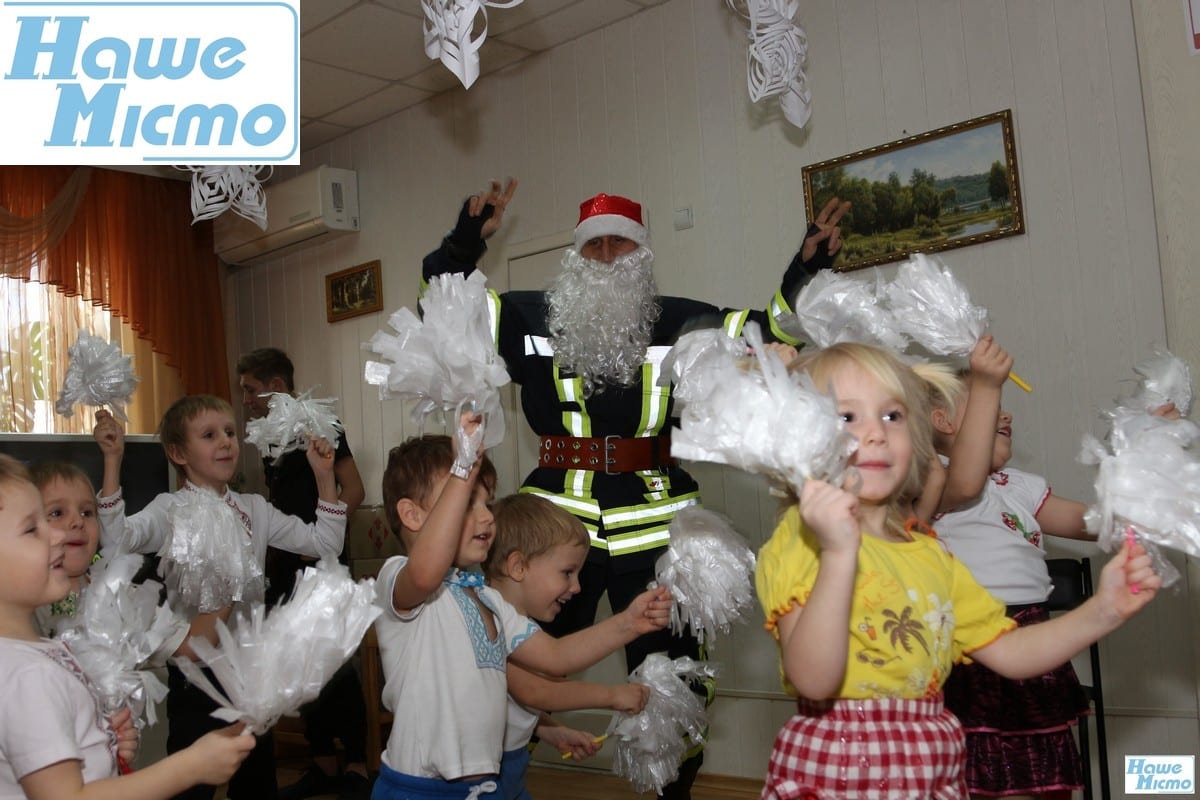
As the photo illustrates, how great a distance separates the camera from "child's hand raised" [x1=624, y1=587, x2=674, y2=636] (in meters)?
2.02

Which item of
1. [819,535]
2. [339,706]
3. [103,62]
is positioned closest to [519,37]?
[103,62]

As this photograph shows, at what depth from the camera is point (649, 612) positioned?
202cm

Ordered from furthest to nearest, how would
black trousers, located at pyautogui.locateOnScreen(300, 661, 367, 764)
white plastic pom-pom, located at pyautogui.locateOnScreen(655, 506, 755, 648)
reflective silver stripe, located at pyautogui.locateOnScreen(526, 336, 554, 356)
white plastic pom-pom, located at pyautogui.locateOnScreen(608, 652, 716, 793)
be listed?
black trousers, located at pyautogui.locateOnScreen(300, 661, 367, 764) < reflective silver stripe, located at pyautogui.locateOnScreen(526, 336, 554, 356) < white plastic pom-pom, located at pyautogui.locateOnScreen(608, 652, 716, 793) < white plastic pom-pom, located at pyautogui.locateOnScreen(655, 506, 755, 648)

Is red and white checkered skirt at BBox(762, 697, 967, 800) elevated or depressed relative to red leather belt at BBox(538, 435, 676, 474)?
depressed

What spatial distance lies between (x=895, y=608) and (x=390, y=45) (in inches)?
161

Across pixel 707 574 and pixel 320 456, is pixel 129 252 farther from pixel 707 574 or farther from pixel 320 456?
pixel 707 574

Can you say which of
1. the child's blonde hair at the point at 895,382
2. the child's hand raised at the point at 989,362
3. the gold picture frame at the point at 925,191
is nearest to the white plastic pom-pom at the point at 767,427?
the child's blonde hair at the point at 895,382

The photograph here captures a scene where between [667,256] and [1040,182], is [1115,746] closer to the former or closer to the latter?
[1040,182]

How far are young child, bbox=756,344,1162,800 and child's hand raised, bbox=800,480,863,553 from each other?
1.5 inches

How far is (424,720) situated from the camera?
191 cm

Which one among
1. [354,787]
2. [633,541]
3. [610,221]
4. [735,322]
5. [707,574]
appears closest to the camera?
[707,574]

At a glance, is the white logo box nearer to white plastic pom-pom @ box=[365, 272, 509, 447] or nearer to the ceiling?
white plastic pom-pom @ box=[365, 272, 509, 447]

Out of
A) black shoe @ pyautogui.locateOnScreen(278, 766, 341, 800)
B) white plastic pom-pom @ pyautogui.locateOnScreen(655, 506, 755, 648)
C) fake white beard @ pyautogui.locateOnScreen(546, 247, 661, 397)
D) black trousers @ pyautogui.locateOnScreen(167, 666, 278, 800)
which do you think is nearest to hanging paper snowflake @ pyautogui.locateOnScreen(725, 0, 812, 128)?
fake white beard @ pyautogui.locateOnScreen(546, 247, 661, 397)

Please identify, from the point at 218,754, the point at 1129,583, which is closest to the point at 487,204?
the point at 218,754
